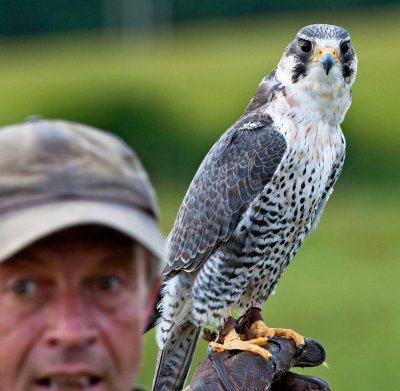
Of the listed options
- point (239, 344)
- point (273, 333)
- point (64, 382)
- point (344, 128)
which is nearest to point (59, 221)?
point (64, 382)

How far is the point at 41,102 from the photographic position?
56.6 feet

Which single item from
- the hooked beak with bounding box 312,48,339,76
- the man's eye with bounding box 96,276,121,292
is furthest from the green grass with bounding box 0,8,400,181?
the man's eye with bounding box 96,276,121,292

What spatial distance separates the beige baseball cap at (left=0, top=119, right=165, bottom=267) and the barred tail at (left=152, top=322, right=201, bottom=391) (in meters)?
2.39

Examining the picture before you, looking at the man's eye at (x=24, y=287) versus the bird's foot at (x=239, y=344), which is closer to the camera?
the man's eye at (x=24, y=287)

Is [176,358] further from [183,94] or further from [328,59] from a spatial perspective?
[183,94]

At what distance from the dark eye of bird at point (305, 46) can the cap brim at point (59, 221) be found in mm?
2529

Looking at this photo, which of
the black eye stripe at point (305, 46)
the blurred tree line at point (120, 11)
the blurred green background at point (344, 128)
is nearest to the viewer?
the black eye stripe at point (305, 46)

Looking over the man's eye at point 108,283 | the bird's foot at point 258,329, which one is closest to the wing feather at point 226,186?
the bird's foot at point 258,329

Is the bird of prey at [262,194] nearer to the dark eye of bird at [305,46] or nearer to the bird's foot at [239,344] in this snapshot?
the dark eye of bird at [305,46]

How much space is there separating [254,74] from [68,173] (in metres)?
16.1

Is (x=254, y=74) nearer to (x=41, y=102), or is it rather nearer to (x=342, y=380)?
(x=41, y=102)

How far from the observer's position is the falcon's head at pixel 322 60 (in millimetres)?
4340

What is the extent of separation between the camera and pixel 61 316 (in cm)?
197

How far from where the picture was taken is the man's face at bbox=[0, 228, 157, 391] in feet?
6.44
